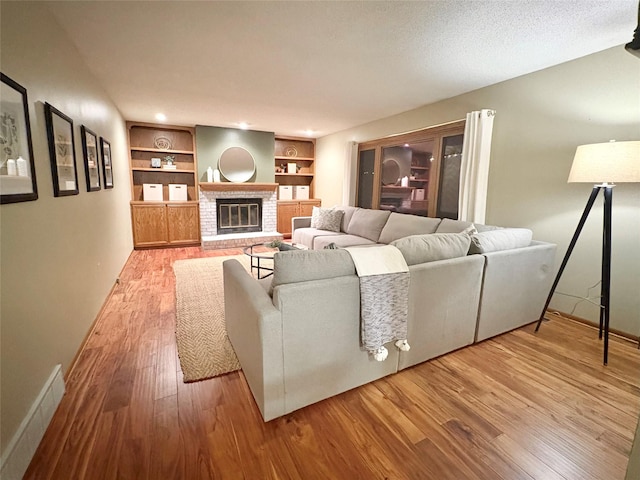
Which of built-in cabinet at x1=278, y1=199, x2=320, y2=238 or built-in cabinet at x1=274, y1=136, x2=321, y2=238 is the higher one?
built-in cabinet at x1=274, y1=136, x2=321, y2=238

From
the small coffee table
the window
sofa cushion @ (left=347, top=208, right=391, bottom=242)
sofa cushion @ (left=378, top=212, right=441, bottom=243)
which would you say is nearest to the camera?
the small coffee table

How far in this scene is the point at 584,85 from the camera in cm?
254

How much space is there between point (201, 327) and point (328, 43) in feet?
8.26

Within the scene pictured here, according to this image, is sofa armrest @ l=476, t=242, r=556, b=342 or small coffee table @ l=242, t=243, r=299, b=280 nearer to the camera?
sofa armrest @ l=476, t=242, r=556, b=342

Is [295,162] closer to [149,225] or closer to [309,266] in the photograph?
[149,225]

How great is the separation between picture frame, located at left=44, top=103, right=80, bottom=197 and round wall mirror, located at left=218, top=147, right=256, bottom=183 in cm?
368

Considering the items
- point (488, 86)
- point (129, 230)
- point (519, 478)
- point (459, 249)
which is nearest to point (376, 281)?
point (459, 249)

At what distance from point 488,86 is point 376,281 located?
2924 mm

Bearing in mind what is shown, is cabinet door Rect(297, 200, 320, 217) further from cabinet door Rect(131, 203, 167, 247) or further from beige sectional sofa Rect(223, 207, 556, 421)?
beige sectional sofa Rect(223, 207, 556, 421)

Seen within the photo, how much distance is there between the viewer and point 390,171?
16.0 feet

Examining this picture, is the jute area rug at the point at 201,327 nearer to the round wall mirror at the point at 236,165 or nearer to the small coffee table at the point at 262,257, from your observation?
the small coffee table at the point at 262,257

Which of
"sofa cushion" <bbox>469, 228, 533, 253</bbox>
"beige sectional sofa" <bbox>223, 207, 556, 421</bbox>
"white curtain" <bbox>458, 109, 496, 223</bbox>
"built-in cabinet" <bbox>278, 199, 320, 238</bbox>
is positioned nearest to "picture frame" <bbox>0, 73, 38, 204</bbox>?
"beige sectional sofa" <bbox>223, 207, 556, 421</bbox>

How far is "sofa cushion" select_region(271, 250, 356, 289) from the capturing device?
1525 mm

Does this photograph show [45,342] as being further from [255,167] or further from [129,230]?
[255,167]
